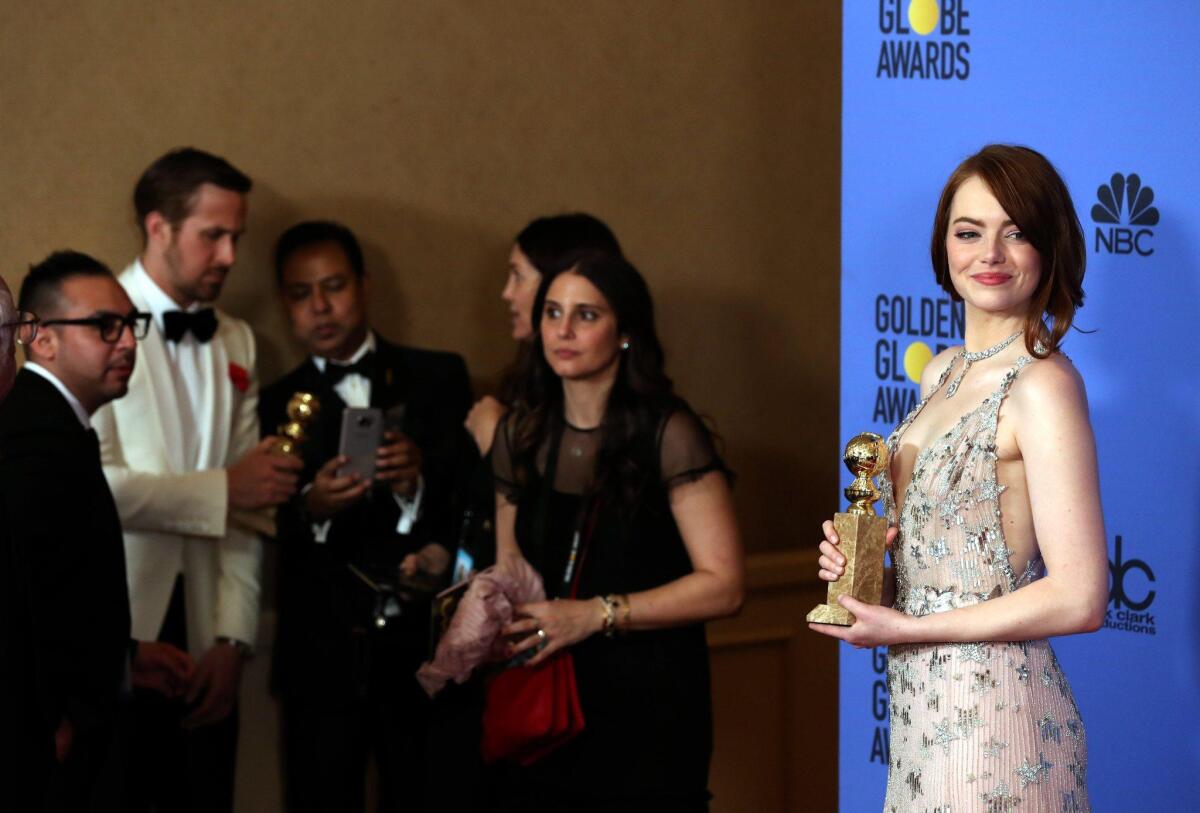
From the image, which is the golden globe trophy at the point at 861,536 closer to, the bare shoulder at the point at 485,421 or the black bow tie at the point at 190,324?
the bare shoulder at the point at 485,421

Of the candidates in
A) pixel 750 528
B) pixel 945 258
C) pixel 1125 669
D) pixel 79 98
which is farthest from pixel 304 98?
pixel 1125 669

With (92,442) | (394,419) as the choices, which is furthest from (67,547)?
(394,419)

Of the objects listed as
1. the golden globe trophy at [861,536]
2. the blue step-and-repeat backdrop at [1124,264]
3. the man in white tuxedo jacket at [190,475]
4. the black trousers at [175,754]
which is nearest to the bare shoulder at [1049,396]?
the golden globe trophy at [861,536]

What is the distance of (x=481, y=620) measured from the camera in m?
3.79

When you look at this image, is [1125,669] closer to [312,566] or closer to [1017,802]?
[1017,802]

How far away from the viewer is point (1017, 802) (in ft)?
8.87

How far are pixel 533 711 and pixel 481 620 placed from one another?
0.26 metres

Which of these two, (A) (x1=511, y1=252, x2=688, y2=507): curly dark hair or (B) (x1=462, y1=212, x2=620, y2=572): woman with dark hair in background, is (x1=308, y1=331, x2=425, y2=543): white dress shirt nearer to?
(B) (x1=462, y1=212, x2=620, y2=572): woman with dark hair in background

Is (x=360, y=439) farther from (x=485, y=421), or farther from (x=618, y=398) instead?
(x=618, y=398)

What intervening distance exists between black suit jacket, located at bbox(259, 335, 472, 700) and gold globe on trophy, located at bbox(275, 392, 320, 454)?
0.62ft

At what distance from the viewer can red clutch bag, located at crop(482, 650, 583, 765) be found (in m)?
3.77

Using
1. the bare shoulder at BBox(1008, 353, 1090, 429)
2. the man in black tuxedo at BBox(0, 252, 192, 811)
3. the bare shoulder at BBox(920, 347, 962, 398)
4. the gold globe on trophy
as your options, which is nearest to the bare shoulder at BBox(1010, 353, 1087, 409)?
the bare shoulder at BBox(1008, 353, 1090, 429)

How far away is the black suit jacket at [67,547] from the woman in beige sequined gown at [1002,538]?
1.90 meters

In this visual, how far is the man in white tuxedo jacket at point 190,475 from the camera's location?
4566mm
